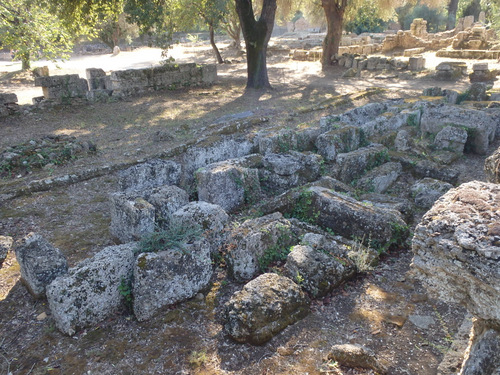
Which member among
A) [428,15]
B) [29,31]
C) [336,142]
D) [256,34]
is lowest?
[336,142]

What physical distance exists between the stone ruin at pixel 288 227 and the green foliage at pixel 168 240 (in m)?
0.05

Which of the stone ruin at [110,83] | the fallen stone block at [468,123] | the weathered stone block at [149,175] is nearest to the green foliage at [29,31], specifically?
the stone ruin at [110,83]

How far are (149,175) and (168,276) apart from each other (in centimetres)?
271

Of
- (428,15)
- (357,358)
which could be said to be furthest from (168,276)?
(428,15)

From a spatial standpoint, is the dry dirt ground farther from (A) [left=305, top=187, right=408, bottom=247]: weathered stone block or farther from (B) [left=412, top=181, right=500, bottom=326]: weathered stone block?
(B) [left=412, top=181, right=500, bottom=326]: weathered stone block

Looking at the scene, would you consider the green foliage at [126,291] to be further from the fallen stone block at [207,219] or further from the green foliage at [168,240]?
the fallen stone block at [207,219]

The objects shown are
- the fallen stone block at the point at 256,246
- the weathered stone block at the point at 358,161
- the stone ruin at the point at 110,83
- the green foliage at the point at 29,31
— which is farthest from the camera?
the stone ruin at the point at 110,83

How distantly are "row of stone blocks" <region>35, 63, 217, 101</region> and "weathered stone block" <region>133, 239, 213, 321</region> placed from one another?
11.9 metres

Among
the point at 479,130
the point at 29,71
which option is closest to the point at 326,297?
the point at 479,130

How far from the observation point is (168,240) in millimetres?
4180

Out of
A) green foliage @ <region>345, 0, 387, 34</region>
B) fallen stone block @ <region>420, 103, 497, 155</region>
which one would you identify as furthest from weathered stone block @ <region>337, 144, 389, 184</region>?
green foliage @ <region>345, 0, 387, 34</region>

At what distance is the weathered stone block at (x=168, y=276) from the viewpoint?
3879 mm

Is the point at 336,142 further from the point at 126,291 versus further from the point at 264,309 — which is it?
the point at 126,291

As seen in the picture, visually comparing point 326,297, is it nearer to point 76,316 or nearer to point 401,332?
point 401,332
